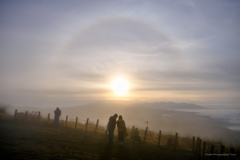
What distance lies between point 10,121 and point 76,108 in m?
171

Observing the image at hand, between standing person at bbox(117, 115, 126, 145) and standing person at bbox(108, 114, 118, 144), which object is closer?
standing person at bbox(117, 115, 126, 145)

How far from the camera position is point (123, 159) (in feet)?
35.5

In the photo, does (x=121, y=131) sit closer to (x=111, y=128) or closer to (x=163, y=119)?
(x=111, y=128)

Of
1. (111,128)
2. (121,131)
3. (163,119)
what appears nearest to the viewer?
(121,131)

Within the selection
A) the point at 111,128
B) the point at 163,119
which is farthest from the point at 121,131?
the point at 163,119

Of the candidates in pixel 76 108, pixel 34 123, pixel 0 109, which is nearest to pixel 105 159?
pixel 34 123

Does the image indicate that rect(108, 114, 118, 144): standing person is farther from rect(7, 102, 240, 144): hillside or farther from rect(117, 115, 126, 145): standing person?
rect(7, 102, 240, 144): hillside

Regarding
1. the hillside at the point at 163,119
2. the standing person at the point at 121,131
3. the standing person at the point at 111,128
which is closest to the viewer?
the standing person at the point at 121,131

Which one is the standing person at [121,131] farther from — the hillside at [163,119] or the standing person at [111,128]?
the hillside at [163,119]

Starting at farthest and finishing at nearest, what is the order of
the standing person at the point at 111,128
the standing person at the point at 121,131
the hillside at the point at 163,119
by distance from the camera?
1. the hillside at the point at 163,119
2. the standing person at the point at 111,128
3. the standing person at the point at 121,131

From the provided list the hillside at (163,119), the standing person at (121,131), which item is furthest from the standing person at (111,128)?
the hillside at (163,119)

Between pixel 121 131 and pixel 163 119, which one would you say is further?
pixel 163 119

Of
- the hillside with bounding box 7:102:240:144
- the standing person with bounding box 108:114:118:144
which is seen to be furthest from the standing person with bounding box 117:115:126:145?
the hillside with bounding box 7:102:240:144

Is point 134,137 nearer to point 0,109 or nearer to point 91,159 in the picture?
point 91,159
